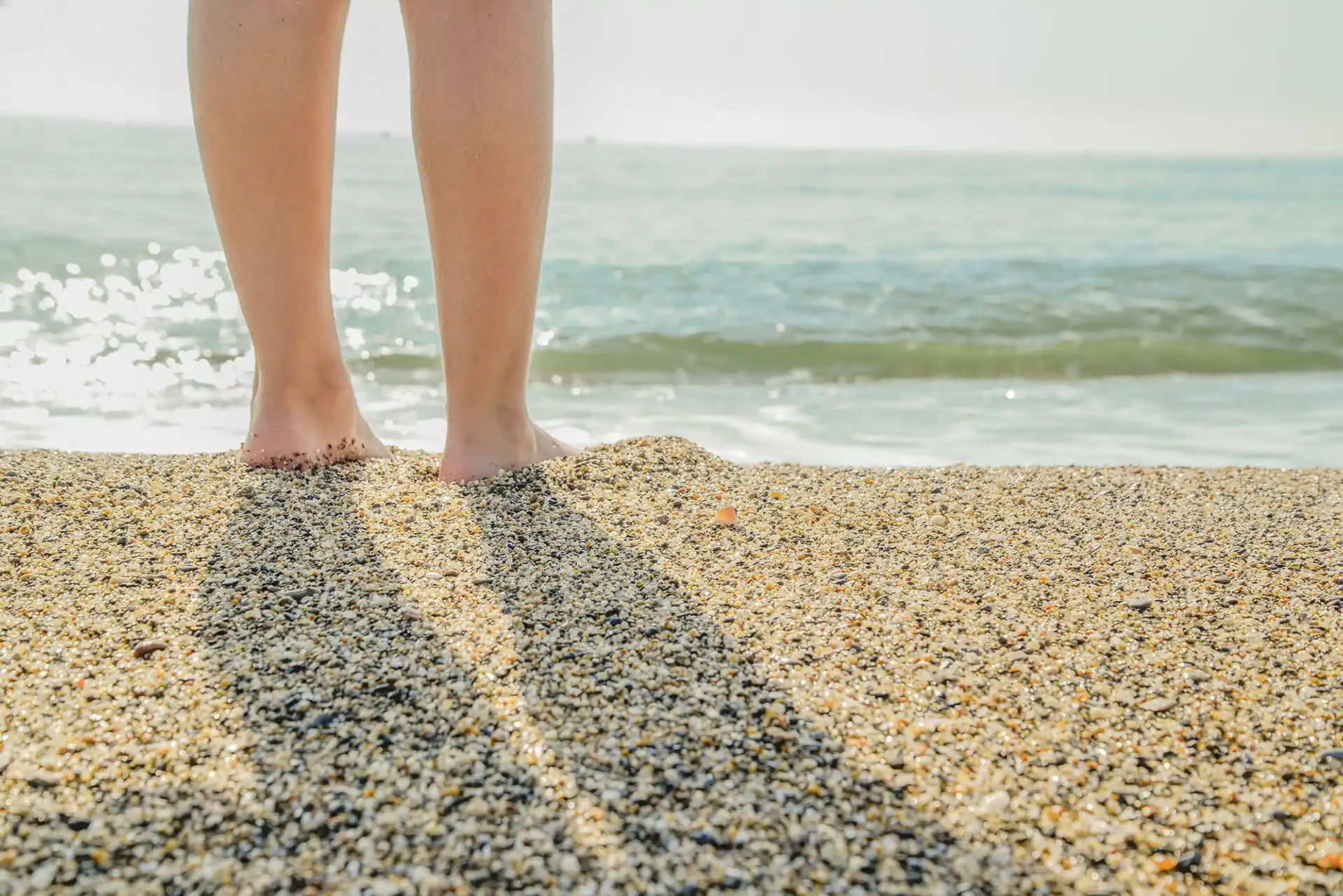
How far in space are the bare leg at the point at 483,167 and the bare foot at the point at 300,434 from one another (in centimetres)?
25

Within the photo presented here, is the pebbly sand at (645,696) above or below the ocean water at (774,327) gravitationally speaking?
below

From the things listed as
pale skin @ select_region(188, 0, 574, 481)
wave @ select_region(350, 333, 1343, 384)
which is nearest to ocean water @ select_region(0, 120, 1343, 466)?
wave @ select_region(350, 333, 1343, 384)

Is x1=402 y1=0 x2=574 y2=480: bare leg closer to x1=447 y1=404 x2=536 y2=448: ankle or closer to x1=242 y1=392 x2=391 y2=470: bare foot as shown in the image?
x1=447 y1=404 x2=536 y2=448: ankle

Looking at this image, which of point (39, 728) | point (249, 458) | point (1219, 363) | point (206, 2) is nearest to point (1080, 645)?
point (39, 728)

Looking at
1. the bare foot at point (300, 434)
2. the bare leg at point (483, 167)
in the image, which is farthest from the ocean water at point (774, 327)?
the bare leg at point (483, 167)

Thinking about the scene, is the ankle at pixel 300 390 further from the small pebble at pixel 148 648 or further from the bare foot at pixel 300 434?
the small pebble at pixel 148 648

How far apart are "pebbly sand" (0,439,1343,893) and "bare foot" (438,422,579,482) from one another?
0.06 metres

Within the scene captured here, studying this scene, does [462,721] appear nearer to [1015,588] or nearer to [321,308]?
[1015,588]

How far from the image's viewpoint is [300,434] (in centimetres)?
183

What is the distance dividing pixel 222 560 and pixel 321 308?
495 millimetres

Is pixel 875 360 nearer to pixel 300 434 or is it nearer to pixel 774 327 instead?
pixel 774 327

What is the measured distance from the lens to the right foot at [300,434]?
5.97 feet

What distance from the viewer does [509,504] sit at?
65.3 inches

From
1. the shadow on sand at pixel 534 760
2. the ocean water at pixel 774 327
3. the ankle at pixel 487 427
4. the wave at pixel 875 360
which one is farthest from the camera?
the wave at pixel 875 360
